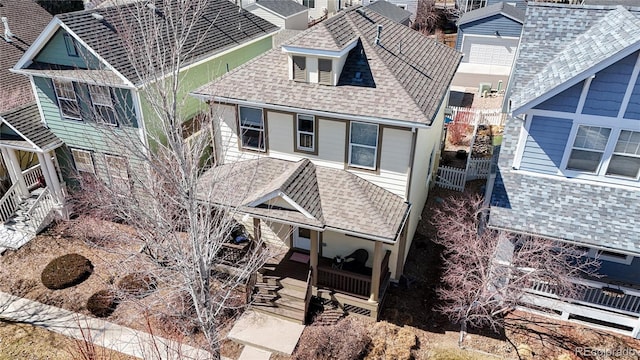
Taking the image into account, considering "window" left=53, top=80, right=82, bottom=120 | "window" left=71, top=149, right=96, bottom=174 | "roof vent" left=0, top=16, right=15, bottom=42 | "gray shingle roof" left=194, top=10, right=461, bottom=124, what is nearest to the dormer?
"gray shingle roof" left=194, top=10, right=461, bottom=124

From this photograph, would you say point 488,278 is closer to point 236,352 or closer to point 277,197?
point 277,197

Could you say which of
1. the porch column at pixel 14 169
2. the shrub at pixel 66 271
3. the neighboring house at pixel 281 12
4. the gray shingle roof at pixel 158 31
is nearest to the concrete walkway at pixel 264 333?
the shrub at pixel 66 271

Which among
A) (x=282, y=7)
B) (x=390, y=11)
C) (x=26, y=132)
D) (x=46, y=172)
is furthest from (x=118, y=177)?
(x=282, y=7)

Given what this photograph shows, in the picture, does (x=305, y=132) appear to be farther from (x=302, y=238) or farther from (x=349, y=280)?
(x=349, y=280)

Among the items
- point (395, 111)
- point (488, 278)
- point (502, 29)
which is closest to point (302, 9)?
point (502, 29)

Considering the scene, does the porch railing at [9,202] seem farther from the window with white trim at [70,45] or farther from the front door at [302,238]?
the front door at [302,238]

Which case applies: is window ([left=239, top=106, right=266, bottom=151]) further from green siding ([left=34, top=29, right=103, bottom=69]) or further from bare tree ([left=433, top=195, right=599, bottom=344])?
bare tree ([left=433, top=195, right=599, bottom=344])
